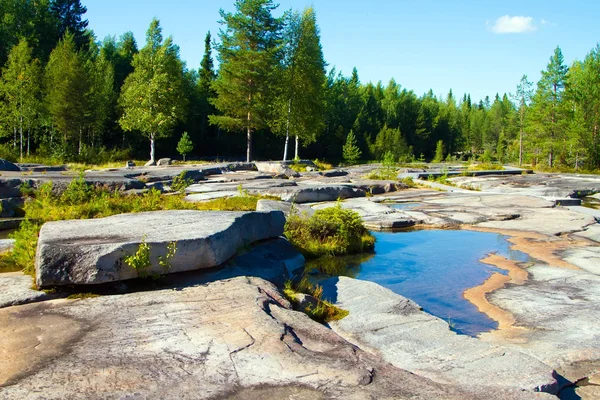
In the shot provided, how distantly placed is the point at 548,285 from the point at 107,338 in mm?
6197

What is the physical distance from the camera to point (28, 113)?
111 ft

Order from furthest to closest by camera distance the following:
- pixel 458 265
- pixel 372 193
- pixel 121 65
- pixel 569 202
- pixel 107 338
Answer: pixel 121 65
pixel 372 193
pixel 569 202
pixel 458 265
pixel 107 338

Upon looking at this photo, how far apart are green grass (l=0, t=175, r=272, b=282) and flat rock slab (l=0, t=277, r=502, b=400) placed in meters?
1.79

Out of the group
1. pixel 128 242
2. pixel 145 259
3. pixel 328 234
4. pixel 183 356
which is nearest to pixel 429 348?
pixel 183 356

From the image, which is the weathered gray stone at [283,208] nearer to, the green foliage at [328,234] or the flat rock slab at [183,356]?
the green foliage at [328,234]

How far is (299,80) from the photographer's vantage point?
4059 cm

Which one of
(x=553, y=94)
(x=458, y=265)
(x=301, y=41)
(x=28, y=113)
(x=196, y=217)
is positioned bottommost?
(x=458, y=265)

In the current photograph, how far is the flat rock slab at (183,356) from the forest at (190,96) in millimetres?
27429

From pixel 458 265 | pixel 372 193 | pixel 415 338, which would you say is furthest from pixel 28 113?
pixel 415 338

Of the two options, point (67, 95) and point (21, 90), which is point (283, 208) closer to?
point (21, 90)

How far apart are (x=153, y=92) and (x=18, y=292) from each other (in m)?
34.1

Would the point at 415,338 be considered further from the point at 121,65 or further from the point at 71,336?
the point at 121,65

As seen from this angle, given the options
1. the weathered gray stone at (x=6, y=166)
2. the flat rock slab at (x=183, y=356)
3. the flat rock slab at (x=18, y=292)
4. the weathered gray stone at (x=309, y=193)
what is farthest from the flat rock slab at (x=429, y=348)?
the weathered gray stone at (x=6, y=166)

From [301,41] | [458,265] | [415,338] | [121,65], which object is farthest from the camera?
[121,65]
